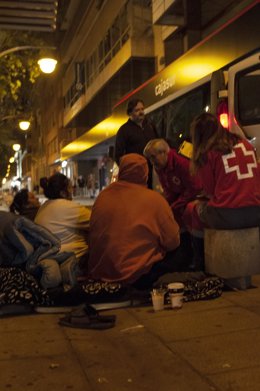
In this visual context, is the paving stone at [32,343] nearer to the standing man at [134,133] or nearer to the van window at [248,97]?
the standing man at [134,133]

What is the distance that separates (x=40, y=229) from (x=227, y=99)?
139 inches

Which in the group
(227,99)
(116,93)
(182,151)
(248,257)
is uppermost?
(116,93)

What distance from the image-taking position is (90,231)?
4910mm

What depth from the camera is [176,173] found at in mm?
→ 5934

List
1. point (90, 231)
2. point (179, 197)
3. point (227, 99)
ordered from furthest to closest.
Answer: point (227, 99), point (179, 197), point (90, 231)

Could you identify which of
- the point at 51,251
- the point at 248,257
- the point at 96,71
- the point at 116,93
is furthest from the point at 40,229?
the point at 96,71

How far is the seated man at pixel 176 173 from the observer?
19.2 ft

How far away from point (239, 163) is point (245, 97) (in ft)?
7.15

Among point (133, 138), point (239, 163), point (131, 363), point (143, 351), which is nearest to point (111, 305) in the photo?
point (143, 351)

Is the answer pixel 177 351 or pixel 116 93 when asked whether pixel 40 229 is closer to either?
pixel 177 351

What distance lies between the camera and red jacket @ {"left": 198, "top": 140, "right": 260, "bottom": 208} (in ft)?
15.8

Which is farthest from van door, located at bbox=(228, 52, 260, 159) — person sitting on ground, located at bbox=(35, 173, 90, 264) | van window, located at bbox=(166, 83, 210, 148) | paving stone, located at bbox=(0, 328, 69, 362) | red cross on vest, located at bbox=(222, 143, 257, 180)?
paving stone, located at bbox=(0, 328, 69, 362)

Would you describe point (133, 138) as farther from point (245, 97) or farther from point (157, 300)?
point (157, 300)

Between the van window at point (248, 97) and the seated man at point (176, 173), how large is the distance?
4.02 feet
